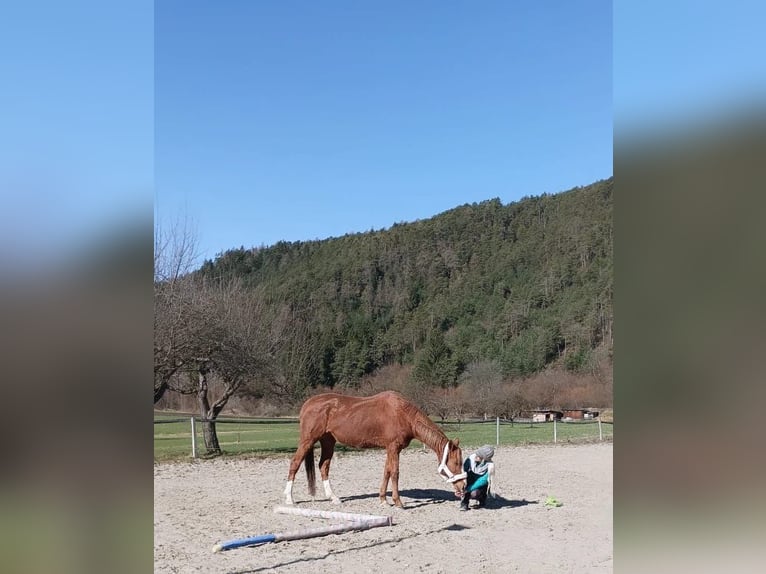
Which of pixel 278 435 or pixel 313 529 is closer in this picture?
pixel 313 529

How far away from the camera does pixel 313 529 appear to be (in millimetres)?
5871

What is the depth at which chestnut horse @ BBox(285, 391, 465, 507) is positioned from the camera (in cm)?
721

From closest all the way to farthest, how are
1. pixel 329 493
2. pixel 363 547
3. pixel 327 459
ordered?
pixel 363 547
pixel 329 493
pixel 327 459

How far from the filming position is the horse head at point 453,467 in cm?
703

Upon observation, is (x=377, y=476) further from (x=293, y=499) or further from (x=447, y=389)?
(x=447, y=389)

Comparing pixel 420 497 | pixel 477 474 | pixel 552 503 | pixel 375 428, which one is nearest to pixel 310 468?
pixel 375 428

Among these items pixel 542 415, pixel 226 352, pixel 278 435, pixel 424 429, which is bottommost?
pixel 542 415

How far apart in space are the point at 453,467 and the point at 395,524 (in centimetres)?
97

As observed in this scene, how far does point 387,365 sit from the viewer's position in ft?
114

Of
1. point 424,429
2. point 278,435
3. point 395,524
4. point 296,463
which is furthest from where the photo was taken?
point 278,435

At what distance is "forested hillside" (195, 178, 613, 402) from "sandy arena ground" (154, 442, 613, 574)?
15.5 metres

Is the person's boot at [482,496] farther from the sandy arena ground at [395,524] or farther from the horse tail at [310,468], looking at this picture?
the horse tail at [310,468]

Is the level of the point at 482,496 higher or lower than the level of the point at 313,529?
lower

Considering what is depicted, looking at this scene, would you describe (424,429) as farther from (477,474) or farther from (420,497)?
(420,497)
